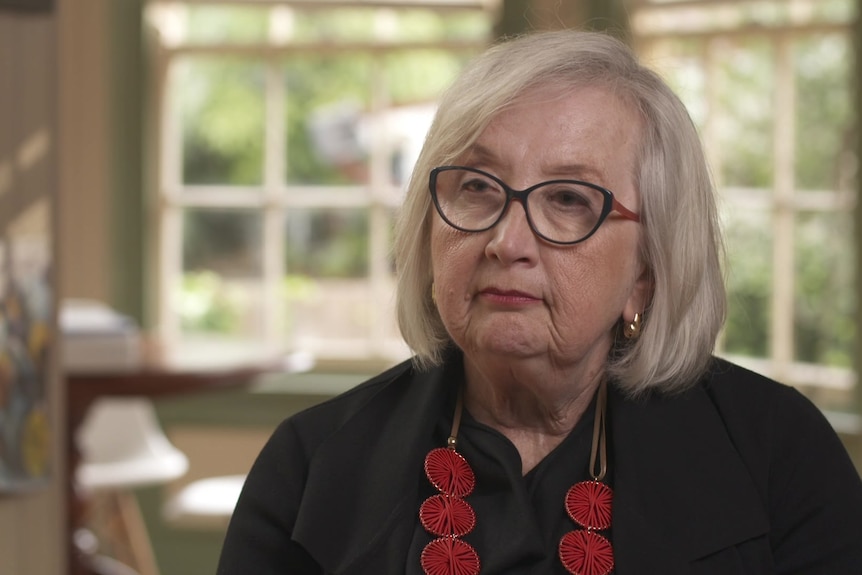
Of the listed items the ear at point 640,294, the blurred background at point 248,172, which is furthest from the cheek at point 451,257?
the blurred background at point 248,172

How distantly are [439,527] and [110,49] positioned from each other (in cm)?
364

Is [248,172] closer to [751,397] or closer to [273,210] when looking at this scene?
[273,210]

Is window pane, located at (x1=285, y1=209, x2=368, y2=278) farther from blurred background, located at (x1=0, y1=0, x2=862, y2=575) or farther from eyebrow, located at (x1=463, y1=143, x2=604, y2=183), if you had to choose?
eyebrow, located at (x1=463, y1=143, x2=604, y2=183)

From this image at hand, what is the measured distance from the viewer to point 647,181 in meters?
1.55

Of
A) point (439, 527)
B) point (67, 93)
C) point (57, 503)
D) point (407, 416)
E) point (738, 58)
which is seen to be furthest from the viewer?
point (67, 93)

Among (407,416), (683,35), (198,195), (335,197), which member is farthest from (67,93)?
(407,416)

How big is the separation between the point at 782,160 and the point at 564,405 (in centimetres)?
282

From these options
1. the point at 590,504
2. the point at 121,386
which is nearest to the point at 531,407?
the point at 590,504

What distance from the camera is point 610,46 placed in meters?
1.61

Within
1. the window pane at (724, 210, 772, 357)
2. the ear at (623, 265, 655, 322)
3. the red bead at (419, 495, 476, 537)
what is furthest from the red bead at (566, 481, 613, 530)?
the window pane at (724, 210, 772, 357)

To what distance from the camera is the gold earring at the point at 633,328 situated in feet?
5.33

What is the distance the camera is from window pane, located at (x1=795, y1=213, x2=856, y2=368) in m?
4.06

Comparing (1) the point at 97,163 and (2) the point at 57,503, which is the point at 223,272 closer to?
(1) the point at 97,163

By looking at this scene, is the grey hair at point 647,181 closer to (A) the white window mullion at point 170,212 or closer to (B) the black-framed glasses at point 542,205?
(B) the black-framed glasses at point 542,205
